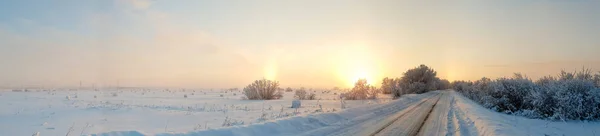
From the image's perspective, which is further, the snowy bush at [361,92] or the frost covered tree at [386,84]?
the frost covered tree at [386,84]

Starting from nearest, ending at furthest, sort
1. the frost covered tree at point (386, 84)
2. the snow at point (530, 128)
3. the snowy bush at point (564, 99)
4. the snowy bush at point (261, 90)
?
the snow at point (530, 128)
the snowy bush at point (564, 99)
the snowy bush at point (261, 90)
the frost covered tree at point (386, 84)

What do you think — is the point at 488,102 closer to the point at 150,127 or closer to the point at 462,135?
the point at 462,135

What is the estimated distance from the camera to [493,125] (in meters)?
10.7

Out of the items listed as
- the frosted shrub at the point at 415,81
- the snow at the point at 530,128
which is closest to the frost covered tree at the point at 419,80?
the frosted shrub at the point at 415,81

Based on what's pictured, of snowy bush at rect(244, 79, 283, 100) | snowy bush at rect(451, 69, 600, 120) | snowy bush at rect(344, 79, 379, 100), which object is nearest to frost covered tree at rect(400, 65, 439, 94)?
snowy bush at rect(344, 79, 379, 100)

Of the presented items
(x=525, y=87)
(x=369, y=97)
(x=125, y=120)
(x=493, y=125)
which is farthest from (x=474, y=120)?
(x=369, y=97)

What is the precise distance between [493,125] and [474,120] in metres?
1.90

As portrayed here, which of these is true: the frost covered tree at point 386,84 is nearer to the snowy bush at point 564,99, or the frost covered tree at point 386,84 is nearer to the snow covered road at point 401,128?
the snowy bush at point 564,99

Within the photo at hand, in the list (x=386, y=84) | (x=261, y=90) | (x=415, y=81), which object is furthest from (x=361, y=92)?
(x=415, y=81)

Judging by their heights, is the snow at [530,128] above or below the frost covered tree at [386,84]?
below

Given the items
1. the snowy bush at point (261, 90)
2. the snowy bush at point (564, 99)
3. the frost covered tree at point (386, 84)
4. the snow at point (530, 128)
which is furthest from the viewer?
the frost covered tree at point (386, 84)

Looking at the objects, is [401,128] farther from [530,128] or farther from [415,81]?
[415,81]

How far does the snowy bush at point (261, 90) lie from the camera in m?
28.5

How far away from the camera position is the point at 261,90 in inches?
1136
